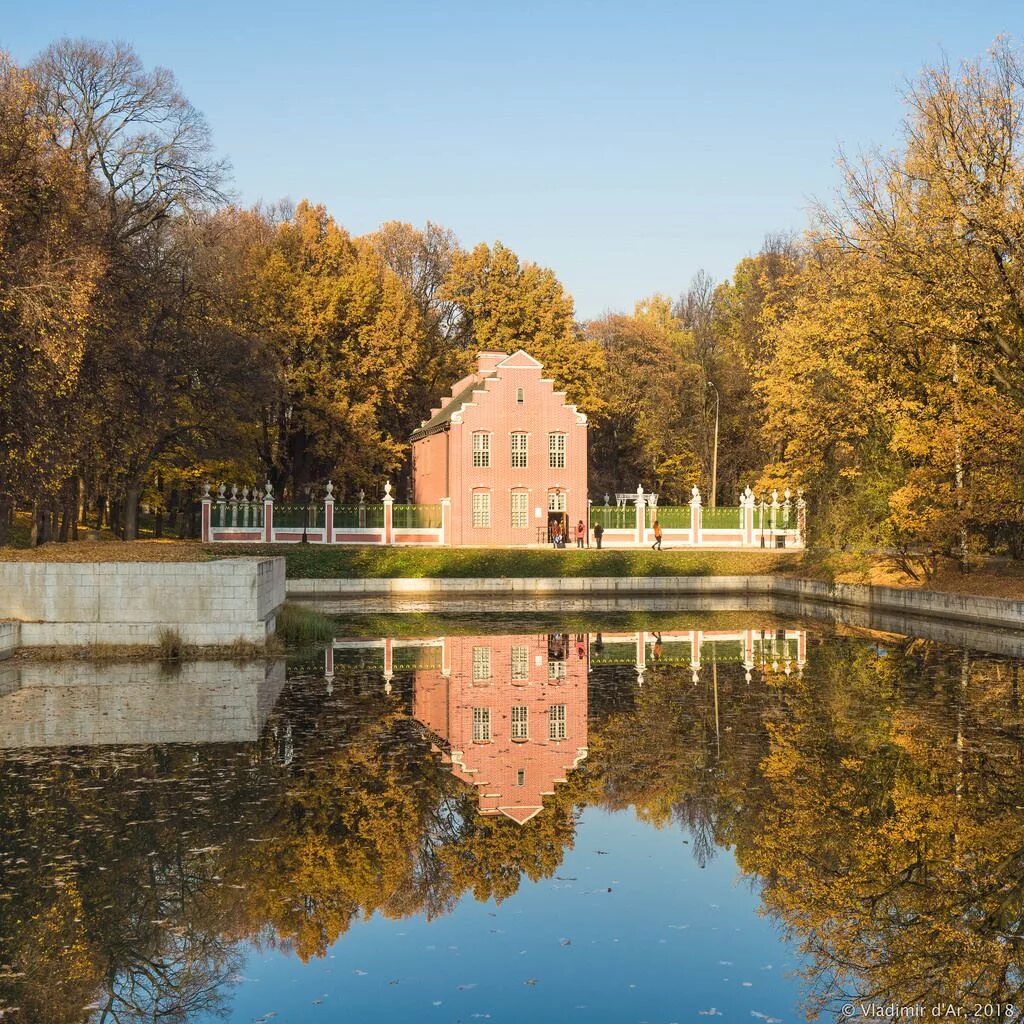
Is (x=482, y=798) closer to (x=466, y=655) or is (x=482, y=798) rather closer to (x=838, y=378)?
(x=466, y=655)

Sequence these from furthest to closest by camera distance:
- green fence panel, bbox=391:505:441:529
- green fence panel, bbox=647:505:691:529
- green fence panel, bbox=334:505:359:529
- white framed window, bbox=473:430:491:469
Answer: white framed window, bbox=473:430:491:469, green fence panel, bbox=647:505:691:529, green fence panel, bbox=391:505:441:529, green fence panel, bbox=334:505:359:529

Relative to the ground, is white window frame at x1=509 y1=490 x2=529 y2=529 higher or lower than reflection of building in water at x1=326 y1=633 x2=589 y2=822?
higher

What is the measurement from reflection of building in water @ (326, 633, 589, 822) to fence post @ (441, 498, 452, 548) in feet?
104

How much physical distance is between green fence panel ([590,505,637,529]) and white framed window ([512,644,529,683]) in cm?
3568

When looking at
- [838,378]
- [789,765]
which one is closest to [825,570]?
[838,378]

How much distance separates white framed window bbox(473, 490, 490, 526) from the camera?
61.0 m

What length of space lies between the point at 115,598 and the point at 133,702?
5.38m

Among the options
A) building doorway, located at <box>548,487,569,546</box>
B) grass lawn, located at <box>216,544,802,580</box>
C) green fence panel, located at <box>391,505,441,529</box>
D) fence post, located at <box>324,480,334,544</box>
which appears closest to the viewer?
grass lawn, located at <box>216,544,802,580</box>

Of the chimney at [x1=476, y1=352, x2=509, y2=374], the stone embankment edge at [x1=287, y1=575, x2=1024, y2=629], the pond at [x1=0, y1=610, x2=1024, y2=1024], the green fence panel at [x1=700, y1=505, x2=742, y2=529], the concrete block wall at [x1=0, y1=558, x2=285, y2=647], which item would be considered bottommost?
the stone embankment edge at [x1=287, y1=575, x2=1024, y2=629]

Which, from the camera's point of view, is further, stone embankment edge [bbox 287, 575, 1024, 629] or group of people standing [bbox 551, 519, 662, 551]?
group of people standing [bbox 551, 519, 662, 551]

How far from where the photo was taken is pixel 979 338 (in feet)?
110

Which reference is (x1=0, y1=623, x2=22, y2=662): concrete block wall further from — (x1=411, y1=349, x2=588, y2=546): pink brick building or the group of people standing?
(x1=411, y1=349, x2=588, y2=546): pink brick building

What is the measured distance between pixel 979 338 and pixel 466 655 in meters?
18.7

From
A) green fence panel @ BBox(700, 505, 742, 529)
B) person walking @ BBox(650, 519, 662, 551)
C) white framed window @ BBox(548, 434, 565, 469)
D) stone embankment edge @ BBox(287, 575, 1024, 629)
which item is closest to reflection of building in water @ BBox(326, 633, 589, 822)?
stone embankment edge @ BBox(287, 575, 1024, 629)
